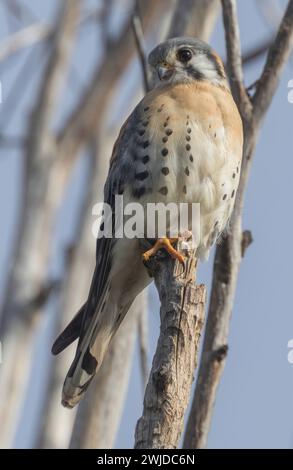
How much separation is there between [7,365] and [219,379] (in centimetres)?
349

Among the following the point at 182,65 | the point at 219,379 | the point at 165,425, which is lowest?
the point at 165,425

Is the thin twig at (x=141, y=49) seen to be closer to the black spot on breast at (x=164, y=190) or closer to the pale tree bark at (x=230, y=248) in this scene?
the pale tree bark at (x=230, y=248)

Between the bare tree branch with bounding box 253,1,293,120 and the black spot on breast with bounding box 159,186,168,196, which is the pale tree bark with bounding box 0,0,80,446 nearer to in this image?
the black spot on breast with bounding box 159,186,168,196

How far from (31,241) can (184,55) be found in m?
3.14

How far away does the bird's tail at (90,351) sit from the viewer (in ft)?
16.3

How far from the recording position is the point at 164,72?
562 centimetres

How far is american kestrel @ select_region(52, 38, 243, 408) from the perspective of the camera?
5.03 m

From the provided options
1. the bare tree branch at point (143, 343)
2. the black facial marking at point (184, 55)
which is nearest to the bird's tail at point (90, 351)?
the bare tree branch at point (143, 343)

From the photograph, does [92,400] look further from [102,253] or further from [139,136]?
[139,136]

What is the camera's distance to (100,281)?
5.26 metres

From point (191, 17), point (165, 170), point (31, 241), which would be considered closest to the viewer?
point (165, 170)

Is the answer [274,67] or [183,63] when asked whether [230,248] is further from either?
[183,63]

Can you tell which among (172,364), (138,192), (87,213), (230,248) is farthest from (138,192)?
(87,213)

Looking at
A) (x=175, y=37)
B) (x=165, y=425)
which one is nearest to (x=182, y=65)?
(x=175, y=37)
